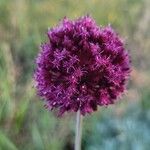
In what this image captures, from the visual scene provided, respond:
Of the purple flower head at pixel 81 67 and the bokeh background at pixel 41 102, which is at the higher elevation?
the bokeh background at pixel 41 102

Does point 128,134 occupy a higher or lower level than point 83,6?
lower

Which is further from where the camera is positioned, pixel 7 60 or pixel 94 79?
pixel 7 60

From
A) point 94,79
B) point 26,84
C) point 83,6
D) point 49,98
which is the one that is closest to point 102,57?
point 94,79

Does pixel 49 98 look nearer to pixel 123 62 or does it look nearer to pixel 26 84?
pixel 123 62

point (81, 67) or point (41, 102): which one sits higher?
point (41, 102)

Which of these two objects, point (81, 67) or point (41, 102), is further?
point (41, 102)
